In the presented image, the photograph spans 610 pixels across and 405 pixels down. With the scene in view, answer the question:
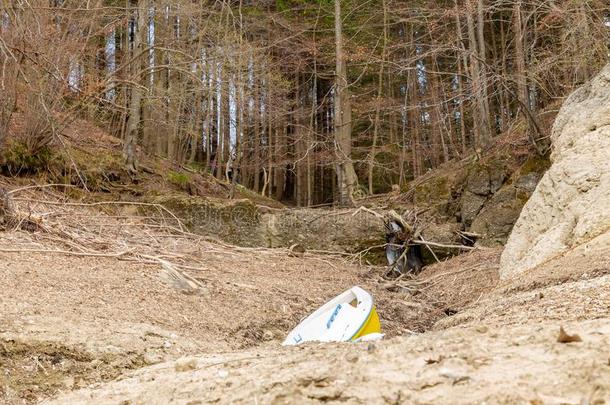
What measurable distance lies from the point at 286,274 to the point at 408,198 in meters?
4.92

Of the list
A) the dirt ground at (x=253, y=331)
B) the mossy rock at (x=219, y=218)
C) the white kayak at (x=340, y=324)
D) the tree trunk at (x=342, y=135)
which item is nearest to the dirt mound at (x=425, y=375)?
the dirt ground at (x=253, y=331)

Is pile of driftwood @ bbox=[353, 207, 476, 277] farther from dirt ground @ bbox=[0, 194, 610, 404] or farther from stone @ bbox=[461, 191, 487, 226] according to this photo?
dirt ground @ bbox=[0, 194, 610, 404]

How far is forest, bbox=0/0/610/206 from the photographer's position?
22.0 ft

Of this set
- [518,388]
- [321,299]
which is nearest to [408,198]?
[321,299]

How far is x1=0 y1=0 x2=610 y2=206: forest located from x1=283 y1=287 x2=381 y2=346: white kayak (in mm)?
2031

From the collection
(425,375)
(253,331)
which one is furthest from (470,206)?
(425,375)

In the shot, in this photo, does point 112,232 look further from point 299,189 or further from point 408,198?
point 299,189

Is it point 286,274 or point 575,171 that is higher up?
point 575,171

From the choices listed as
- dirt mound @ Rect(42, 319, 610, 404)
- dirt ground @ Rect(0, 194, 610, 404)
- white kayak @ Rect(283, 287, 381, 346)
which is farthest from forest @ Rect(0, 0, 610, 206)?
dirt mound @ Rect(42, 319, 610, 404)

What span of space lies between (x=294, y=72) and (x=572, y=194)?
1339 centimetres

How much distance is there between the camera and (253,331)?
3719 millimetres

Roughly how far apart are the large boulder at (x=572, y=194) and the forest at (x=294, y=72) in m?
1.76

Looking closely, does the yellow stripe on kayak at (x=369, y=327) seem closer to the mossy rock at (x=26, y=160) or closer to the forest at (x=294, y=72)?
the forest at (x=294, y=72)

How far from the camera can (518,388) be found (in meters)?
1.22
